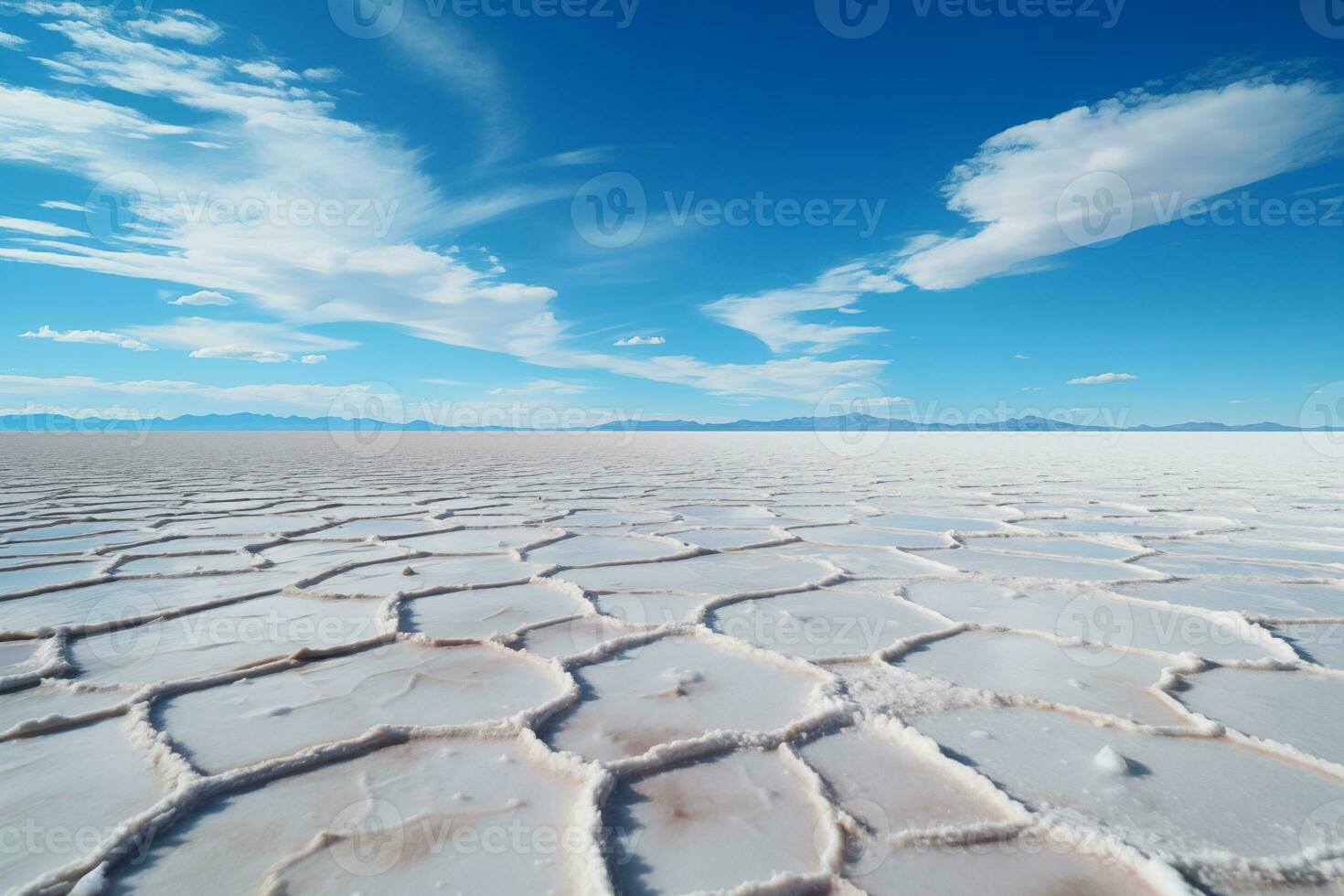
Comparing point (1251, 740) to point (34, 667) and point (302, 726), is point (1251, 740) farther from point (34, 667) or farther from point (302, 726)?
point (34, 667)

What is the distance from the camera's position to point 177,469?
7293 millimetres

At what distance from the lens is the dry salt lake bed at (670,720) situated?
2.48ft

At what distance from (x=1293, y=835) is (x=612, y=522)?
2931 millimetres

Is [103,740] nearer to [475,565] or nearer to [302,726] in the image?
[302,726]

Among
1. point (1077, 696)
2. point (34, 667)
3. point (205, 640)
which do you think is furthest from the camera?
point (205, 640)

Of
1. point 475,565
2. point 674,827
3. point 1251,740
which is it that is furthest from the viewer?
point 475,565

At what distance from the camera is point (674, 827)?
2.68 feet

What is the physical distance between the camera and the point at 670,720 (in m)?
1.12

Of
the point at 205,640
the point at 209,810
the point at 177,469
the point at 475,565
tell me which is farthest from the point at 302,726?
the point at 177,469

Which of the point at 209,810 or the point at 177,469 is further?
the point at 177,469

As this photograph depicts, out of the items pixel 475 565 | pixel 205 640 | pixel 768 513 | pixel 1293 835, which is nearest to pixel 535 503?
pixel 768 513

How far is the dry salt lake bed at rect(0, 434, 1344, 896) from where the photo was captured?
0.75 m

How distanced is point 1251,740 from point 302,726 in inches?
59.6

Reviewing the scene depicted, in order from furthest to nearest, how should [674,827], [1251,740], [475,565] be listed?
[475,565] < [1251,740] < [674,827]
